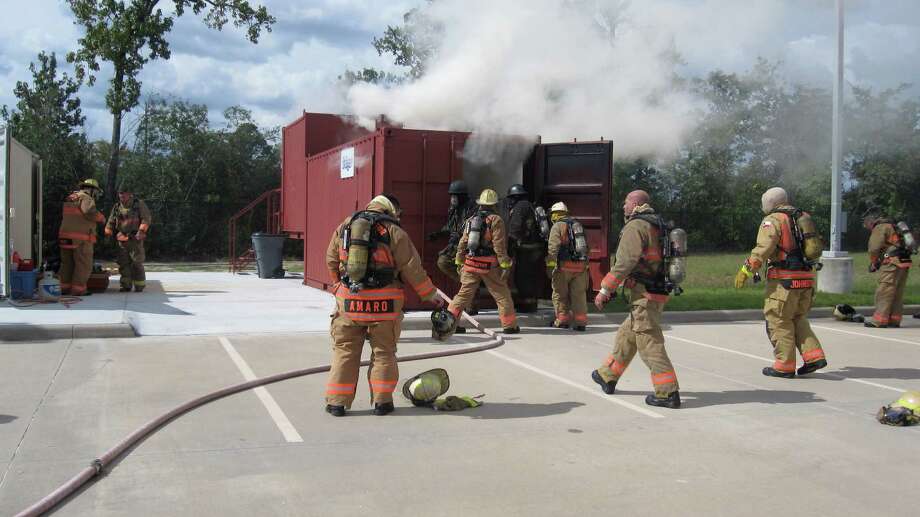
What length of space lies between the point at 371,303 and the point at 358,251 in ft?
1.29

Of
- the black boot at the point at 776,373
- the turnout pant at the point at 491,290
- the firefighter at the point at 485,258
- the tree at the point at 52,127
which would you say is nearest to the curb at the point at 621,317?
the turnout pant at the point at 491,290

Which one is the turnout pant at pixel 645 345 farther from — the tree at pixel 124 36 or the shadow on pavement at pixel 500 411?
the tree at pixel 124 36

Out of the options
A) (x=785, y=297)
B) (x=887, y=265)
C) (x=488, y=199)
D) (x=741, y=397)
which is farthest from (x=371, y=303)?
(x=887, y=265)

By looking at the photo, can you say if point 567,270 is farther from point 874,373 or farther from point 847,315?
point 847,315

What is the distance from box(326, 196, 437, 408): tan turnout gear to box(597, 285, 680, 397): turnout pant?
1.83 m

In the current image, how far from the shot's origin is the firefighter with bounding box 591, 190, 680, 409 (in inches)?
254

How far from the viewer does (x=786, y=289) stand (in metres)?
7.80

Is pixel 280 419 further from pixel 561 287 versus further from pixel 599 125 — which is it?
pixel 599 125

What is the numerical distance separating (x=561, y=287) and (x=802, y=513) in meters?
6.83

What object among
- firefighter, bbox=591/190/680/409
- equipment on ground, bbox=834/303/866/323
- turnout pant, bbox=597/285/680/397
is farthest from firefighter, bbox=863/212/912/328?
turnout pant, bbox=597/285/680/397

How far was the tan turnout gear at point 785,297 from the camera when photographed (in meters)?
7.79

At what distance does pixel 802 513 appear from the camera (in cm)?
412

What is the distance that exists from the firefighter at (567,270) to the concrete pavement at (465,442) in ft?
7.92

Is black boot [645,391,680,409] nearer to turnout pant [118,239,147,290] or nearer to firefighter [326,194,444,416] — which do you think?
firefighter [326,194,444,416]
